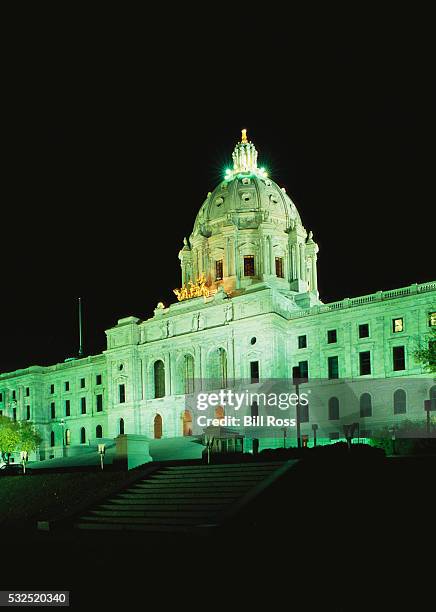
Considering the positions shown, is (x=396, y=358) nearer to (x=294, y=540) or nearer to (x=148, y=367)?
(x=148, y=367)

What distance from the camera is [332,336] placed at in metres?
67.8

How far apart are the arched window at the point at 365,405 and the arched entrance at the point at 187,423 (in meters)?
18.3

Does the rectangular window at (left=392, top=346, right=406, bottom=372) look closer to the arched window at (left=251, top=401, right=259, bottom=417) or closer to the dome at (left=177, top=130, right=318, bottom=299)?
the arched window at (left=251, top=401, right=259, bottom=417)

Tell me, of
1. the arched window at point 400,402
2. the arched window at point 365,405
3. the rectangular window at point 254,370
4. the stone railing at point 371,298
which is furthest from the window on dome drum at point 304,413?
the stone railing at point 371,298

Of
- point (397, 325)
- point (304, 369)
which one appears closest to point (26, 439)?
point (304, 369)

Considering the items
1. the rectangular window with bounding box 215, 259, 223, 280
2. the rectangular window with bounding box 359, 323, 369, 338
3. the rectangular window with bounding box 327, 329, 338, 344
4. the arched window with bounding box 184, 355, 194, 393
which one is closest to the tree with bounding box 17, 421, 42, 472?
the arched window with bounding box 184, 355, 194, 393

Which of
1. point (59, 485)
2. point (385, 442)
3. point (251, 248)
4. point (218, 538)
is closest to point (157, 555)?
point (218, 538)

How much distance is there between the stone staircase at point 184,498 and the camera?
83.5ft

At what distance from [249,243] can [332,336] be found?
2059 cm

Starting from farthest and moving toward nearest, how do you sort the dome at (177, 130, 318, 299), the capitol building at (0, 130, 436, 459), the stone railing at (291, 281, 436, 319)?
the dome at (177, 130, 318, 299) < the capitol building at (0, 130, 436, 459) < the stone railing at (291, 281, 436, 319)

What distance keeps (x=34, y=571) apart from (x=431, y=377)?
47.0 metres

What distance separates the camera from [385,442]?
4153 cm

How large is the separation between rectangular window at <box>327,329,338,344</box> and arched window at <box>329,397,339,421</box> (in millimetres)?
5377

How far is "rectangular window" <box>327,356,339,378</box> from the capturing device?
66.8 meters
